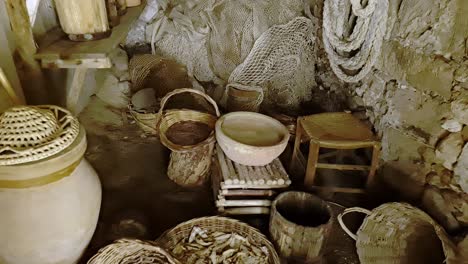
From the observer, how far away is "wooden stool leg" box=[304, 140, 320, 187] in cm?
205

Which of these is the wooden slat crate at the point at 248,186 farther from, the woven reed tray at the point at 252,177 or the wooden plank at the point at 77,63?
the wooden plank at the point at 77,63

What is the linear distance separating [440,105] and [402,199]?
0.61 m

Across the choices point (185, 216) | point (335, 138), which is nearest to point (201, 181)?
point (185, 216)

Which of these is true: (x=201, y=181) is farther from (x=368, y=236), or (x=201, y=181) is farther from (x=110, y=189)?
(x=368, y=236)

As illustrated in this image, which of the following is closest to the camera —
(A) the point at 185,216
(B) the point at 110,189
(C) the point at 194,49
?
(A) the point at 185,216

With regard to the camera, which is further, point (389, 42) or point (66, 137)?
point (389, 42)

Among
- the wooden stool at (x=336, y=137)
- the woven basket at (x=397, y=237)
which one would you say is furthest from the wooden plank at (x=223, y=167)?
the woven basket at (x=397, y=237)

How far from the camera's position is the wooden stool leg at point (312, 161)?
205 cm

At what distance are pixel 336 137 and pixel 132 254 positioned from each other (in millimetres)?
1241

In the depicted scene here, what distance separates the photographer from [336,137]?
2.07 m

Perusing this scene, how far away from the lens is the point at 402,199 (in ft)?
6.91

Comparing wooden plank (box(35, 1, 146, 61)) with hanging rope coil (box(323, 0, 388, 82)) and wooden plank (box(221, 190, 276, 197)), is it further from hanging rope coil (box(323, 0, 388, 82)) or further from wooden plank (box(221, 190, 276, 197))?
hanging rope coil (box(323, 0, 388, 82))

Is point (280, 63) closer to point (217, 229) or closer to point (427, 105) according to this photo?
point (427, 105)

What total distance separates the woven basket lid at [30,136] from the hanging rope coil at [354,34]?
1.63 metres
